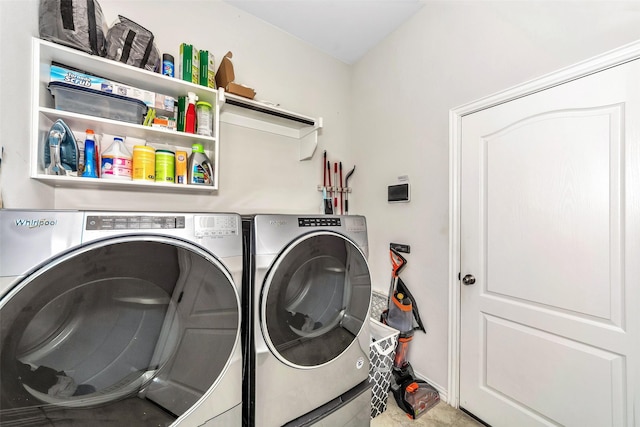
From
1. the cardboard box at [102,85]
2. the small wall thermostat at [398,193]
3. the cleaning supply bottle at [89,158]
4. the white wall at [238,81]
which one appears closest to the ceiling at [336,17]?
the white wall at [238,81]

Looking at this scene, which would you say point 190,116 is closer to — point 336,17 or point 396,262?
point 336,17

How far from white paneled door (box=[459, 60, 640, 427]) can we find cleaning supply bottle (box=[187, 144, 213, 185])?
167 centimetres

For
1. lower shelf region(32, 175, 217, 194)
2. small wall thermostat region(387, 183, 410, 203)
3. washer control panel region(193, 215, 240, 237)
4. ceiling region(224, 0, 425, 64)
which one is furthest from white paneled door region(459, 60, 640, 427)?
lower shelf region(32, 175, 217, 194)

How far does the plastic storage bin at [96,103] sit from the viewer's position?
1165mm

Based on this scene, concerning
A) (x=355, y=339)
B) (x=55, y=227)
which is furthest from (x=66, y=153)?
(x=355, y=339)

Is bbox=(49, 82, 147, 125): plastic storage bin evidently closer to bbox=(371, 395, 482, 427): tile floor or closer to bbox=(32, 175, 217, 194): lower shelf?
bbox=(32, 175, 217, 194): lower shelf

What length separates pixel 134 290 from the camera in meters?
0.77

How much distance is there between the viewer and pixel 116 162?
1.29 m

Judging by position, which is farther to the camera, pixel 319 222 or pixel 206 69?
pixel 206 69

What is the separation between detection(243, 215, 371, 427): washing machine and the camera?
1.00m

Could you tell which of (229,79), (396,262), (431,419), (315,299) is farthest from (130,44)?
(431,419)

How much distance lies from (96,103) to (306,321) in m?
1.53

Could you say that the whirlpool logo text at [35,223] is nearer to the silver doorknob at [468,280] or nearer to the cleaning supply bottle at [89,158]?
the cleaning supply bottle at [89,158]

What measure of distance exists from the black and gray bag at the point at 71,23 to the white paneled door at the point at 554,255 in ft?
7.03
